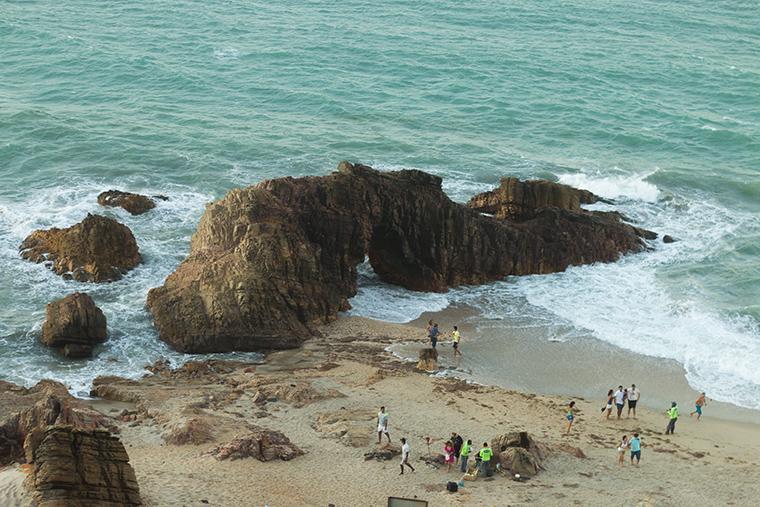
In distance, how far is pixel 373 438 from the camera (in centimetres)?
2558

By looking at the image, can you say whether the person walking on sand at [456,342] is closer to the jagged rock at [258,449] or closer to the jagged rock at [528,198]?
the jagged rock at [258,449]

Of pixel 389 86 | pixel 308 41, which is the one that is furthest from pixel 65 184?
pixel 308 41

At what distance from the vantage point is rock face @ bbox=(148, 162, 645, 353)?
32281mm

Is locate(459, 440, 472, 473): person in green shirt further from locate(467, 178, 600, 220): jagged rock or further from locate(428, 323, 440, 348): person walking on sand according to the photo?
locate(467, 178, 600, 220): jagged rock

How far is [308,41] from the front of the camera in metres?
69.6

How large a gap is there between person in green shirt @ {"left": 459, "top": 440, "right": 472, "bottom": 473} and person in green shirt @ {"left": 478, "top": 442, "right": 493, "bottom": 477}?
1.04 feet

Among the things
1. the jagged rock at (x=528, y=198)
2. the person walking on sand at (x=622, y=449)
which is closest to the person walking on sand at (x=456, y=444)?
the person walking on sand at (x=622, y=449)

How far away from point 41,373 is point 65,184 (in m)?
18.0

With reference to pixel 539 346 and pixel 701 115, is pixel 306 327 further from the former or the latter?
pixel 701 115

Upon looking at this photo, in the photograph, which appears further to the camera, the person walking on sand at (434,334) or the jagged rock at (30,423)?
the person walking on sand at (434,334)

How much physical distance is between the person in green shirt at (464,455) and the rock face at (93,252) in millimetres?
17593

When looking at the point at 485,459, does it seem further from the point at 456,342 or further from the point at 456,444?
the point at 456,342

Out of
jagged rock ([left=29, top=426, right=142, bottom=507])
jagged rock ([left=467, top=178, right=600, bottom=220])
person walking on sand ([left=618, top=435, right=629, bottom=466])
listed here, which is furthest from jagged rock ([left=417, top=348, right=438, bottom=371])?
jagged rock ([left=29, top=426, right=142, bottom=507])

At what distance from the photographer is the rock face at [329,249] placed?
3228cm
